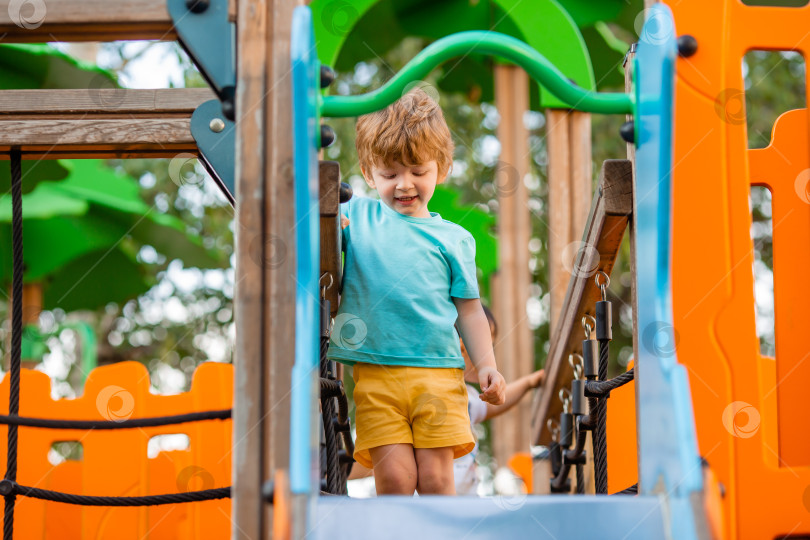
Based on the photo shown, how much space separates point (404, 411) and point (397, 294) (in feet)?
0.91

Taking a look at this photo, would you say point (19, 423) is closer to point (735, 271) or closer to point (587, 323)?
point (587, 323)

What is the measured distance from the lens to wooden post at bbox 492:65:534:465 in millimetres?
4148

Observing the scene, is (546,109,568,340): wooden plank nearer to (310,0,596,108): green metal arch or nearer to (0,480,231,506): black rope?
(310,0,596,108): green metal arch

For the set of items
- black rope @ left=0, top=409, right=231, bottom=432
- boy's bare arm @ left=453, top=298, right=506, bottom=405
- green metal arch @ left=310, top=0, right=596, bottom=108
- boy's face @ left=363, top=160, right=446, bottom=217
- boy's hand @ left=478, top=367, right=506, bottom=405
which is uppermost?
green metal arch @ left=310, top=0, right=596, bottom=108

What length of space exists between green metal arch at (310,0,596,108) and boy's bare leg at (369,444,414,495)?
1.66m

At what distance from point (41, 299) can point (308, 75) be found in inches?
195

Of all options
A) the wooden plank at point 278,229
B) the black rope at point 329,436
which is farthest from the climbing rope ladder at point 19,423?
the wooden plank at point 278,229

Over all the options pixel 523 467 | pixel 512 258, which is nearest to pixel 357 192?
pixel 512 258

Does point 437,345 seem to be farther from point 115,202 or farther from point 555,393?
point 115,202

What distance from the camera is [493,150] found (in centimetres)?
768

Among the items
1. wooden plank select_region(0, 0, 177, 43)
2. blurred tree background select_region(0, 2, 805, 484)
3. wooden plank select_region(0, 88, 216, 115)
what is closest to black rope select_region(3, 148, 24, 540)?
wooden plank select_region(0, 88, 216, 115)

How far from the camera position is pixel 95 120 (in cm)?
174

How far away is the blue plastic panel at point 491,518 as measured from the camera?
3.79ft

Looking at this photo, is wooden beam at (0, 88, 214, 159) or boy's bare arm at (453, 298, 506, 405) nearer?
wooden beam at (0, 88, 214, 159)
